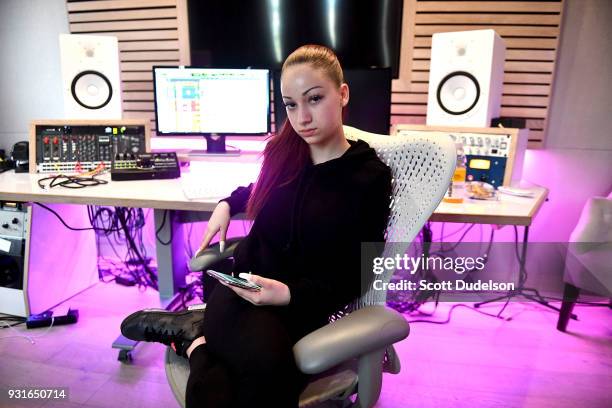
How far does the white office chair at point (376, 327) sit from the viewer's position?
79 centimetres

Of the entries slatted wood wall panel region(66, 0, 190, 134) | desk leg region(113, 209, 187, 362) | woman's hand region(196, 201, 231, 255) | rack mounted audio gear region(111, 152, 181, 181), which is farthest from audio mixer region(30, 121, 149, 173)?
woman's hand region(196, 201, 231, 255)

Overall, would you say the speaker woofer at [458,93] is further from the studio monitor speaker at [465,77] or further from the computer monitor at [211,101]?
the computer monitor at [211,101]

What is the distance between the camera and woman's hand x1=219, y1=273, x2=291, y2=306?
92cm

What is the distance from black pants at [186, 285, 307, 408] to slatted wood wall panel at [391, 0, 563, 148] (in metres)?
1.95

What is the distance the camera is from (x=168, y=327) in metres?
1.04

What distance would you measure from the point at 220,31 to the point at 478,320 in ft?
7.26

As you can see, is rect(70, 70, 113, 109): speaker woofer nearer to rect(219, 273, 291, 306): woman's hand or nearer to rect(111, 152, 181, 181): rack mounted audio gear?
rect(111, 152, 181, 181): rack mounted audio gear

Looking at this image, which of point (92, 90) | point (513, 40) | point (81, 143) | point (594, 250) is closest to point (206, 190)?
point (81, 143)

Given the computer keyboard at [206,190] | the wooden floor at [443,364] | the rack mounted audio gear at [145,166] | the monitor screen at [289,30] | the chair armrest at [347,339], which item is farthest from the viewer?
the monitor screen at [289,30]

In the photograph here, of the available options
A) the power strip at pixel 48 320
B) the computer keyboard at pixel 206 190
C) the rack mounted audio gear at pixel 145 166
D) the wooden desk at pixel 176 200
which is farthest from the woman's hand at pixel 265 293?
the power strip at pixel 48 320

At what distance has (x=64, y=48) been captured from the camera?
216 centimetres

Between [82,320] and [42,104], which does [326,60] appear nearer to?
[82,320]

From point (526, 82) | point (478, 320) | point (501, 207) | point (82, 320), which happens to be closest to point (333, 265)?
point (501, 207)

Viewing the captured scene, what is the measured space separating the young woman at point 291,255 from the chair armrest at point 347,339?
86mm
